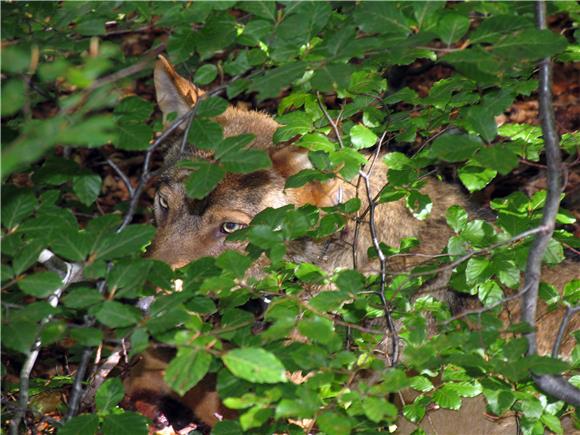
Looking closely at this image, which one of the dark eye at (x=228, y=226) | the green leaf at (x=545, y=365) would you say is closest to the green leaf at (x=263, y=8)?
the green leaf at (x=545, y=365)

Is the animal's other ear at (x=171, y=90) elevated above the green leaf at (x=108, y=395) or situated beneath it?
situated beneath

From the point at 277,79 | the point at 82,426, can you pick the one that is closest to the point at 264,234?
the point at 277,79

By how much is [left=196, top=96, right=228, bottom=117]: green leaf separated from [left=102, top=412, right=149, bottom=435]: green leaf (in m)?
1.11

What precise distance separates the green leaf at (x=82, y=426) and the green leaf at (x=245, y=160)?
3.32ft

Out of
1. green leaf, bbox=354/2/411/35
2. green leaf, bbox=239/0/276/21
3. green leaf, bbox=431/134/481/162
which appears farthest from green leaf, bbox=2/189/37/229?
green leaf, bbox=431/134/481/162

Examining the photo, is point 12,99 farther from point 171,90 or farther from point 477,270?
point 171,90

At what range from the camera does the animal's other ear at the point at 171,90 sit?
4.95 metres

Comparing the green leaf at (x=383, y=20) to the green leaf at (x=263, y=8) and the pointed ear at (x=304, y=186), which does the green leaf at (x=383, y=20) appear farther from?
the pointed ear at (x=304, y=186)

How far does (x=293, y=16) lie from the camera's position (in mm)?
2506

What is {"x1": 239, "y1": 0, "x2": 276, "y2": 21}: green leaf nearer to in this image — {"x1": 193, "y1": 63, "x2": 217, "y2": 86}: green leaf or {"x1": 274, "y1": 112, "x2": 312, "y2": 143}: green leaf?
{"x1": 193, "y1": 63, "x2": 217, "y2": 86}: green leaf

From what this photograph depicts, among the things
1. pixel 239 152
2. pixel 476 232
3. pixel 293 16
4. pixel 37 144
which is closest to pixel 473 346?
pixel 476 232

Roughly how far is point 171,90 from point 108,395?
9.40 ft

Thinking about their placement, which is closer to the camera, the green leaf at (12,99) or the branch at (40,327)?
the green leaf at (12,99)

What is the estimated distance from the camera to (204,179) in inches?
97.8
